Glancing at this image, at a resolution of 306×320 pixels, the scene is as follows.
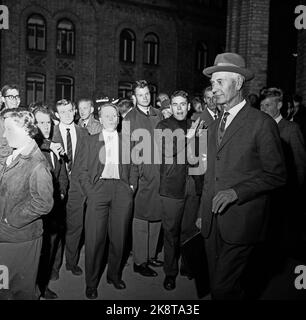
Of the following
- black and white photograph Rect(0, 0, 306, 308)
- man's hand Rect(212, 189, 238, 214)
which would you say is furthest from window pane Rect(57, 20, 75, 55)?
man's hand Rect(212, 189, 238, 214)

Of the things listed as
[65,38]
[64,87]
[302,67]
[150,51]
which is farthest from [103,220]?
[150,51]

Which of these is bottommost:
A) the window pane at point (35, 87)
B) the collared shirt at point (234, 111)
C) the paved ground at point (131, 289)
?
the paved ground at point (131, 289)

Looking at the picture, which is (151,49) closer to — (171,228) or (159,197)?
(159,197)

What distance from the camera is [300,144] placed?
17.5 feet

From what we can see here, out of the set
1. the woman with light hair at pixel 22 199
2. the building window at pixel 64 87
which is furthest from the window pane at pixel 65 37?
the woman with light hair at pixel 22 199

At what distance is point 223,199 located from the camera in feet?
9.86

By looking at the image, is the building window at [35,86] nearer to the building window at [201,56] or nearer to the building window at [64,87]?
the building window at [64,87]

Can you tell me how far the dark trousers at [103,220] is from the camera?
4.56 m

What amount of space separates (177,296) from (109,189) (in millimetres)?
1534

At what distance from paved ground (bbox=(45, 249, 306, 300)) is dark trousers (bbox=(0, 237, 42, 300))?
46.5 inches

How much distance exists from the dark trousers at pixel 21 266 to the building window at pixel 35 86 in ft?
61.8

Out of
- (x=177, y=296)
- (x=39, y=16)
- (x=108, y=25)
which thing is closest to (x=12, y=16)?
(x=39, y=16)

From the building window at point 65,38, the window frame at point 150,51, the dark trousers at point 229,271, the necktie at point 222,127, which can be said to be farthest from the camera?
the window frame at point 150,51

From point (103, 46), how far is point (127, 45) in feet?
5.41
